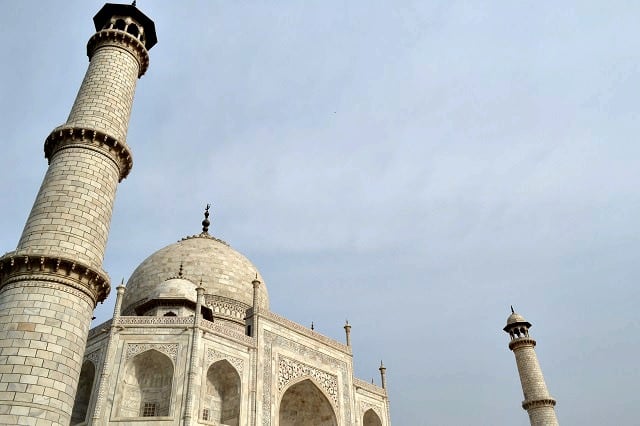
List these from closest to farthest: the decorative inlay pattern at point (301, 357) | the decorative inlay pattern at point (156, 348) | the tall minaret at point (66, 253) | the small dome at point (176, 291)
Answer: the tall minaret at point (66, 253) → the decorative inlay pattern at point (156, 348) → the decorative inlay pattern at point (301, 357) → the small dome at point (176, 291)

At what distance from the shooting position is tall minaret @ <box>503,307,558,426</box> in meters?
24.4

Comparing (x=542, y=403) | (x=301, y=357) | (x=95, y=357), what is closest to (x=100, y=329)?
(x=95, y=357)

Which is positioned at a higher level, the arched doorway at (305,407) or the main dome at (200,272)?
the main dome at (200,272)

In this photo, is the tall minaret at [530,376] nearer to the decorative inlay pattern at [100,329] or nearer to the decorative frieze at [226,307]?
the decorative frieze at [226,307]

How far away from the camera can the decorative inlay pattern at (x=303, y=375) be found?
18389mm

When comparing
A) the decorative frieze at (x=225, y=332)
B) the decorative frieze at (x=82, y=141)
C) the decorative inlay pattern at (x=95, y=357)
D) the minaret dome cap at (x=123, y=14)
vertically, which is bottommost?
the decorative inlay pattern at (x=95, y=357)

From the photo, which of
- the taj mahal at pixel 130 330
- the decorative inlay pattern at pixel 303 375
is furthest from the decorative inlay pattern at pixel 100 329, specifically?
the decorative inlay pattern at pixel 303 375

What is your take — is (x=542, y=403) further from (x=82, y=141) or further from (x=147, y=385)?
(x=82, y=141)

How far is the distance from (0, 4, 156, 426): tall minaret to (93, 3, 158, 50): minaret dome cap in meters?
0.68

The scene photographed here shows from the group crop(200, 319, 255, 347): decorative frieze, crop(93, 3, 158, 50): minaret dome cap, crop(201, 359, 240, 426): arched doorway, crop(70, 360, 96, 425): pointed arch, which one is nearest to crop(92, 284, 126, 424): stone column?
crop(70, 360, 96, 425): pointed arch

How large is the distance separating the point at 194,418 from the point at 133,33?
34.2ft

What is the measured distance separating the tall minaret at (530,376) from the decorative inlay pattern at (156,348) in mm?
16757

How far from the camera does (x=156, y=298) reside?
20359 millimetres

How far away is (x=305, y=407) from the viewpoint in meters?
20.0
